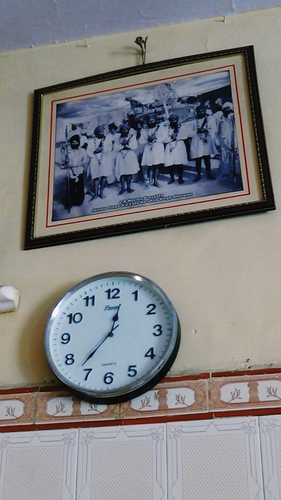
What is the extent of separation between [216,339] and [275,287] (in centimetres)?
21

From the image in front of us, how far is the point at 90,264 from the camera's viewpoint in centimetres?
169

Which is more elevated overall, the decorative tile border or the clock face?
the clock face

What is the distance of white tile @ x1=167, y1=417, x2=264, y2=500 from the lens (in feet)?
4.32

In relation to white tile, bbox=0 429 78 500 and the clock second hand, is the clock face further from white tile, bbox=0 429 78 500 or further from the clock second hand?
white tile, bbox=0 429 78 500

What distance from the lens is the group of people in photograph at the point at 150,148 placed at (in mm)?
1773

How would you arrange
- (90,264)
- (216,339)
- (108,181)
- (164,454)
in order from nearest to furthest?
(164,454), (216,339), (90,264), (108,181)

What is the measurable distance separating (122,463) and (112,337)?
0.32 meters

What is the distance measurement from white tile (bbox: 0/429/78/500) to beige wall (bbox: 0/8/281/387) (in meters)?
0.16

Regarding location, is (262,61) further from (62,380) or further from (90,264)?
(62,380)

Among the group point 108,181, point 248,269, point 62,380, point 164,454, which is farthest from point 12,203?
point 164,454

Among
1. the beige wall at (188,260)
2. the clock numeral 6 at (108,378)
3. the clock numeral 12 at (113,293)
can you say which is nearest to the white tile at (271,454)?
the beige wall at (188,260)

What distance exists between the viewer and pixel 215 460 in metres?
1.35

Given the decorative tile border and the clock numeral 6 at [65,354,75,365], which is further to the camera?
the clock numeral 6 at [65,354,75,365]

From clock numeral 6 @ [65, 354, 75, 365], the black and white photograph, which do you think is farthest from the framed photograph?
clock numeral 6 @ [65, 354, 75, 365]
